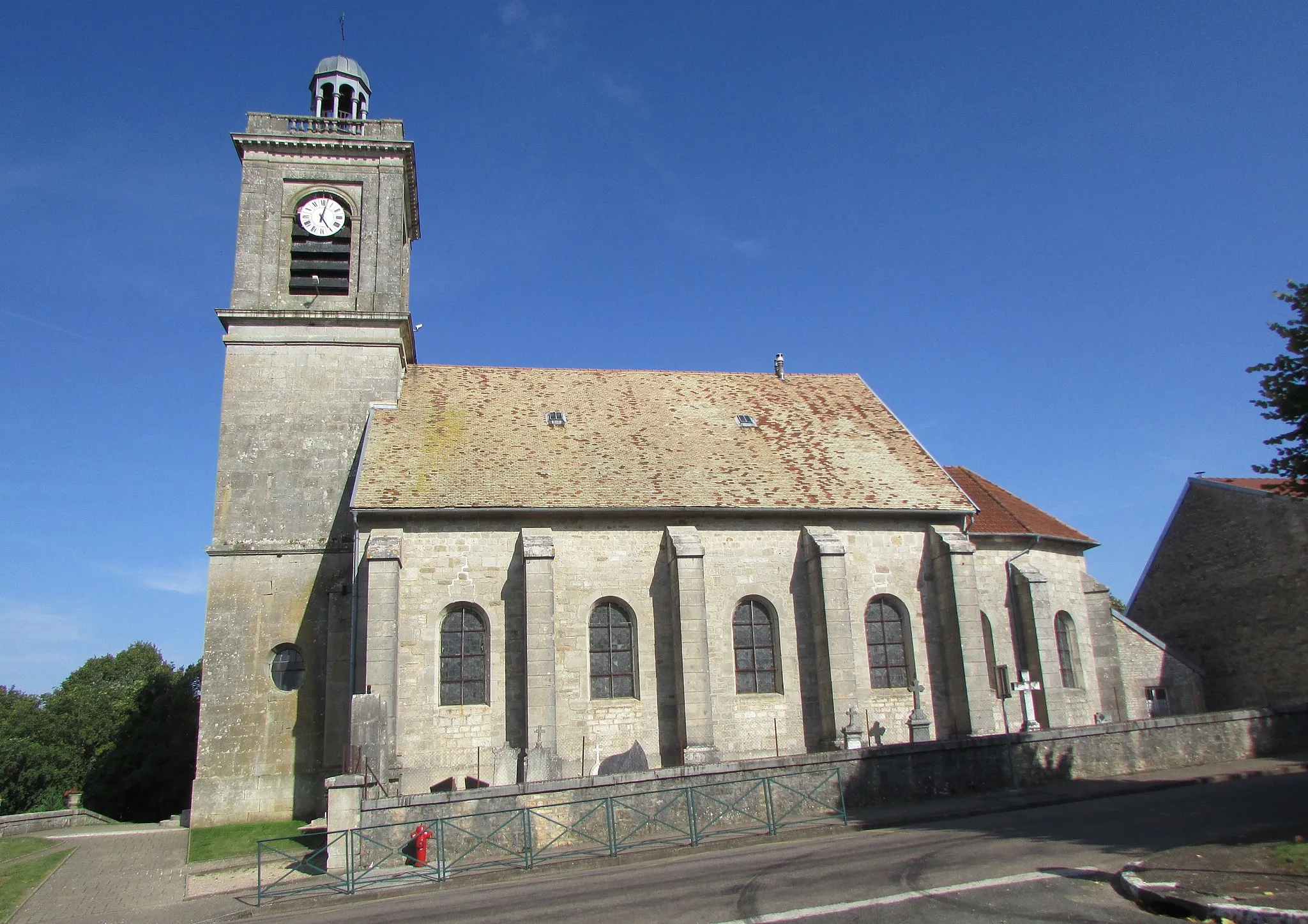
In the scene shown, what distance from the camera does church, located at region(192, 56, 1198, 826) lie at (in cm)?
1944

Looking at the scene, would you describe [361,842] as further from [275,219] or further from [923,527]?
[275,219]

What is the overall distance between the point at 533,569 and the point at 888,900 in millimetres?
11061

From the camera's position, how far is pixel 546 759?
712 inches

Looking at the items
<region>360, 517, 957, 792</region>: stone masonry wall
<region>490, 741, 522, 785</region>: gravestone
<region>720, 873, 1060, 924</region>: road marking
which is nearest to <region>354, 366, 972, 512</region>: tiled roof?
<region>360, 517, 957, 792</region>: stone masonry wall

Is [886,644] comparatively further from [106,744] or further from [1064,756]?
[106,744]

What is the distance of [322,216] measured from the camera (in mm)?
24812

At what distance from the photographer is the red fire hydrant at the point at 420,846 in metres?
13.9

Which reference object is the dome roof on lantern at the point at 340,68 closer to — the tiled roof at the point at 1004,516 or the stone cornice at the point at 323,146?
the stone cornice at the point at 323,146

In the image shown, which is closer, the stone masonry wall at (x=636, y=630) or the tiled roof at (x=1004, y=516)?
the stone masonry wall at (x=636, y=630)

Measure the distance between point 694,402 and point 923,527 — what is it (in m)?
7.40

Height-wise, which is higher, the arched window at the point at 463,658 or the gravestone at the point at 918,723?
the arched window at the point at 463,658

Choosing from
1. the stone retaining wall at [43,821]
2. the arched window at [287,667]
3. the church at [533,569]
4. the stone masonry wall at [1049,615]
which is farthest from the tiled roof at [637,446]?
the stone retaining wall at [43,821]

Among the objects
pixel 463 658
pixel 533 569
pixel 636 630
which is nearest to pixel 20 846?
pixel 463 658

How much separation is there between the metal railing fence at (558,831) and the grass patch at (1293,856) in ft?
20.5
